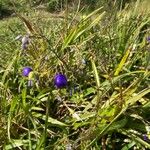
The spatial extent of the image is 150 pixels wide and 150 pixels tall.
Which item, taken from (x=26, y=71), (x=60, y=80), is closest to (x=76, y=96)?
(x=60, y=80)

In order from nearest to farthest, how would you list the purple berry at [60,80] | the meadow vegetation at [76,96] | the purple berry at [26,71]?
1. the meadow vegetation at [76,96]
2. the purple berry at [60,80]
3. the purple berry at [26,71]

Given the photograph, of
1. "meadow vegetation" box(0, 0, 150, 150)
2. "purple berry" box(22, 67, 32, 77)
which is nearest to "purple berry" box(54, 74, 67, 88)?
"meadow vegetation" box(0, 0, 150, 150)

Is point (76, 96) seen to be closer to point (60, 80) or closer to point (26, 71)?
point (60, 80)

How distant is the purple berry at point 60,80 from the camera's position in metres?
2.05

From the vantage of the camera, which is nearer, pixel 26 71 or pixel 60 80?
pixel 60 80

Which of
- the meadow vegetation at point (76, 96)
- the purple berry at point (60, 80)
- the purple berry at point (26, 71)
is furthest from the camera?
the purple berry at point (26, 71)

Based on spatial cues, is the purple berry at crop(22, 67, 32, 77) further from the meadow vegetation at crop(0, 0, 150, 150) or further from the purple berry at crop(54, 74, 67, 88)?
the purple berry at crop(54, 74, 67, 88)

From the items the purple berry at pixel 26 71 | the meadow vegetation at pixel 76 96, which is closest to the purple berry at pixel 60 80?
the meadow vegetation at pixel 76 96

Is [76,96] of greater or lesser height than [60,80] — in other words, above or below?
below

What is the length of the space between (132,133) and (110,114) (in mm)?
128

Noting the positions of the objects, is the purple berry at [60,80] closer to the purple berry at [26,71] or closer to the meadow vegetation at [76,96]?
the meadow vegetation at [76,96]

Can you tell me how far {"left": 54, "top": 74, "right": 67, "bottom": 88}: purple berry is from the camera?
2.05 meters

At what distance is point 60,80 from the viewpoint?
205 cm

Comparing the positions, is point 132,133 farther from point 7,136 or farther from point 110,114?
point 7,136
